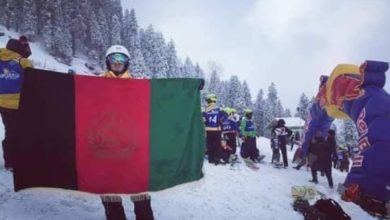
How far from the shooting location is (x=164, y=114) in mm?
5762

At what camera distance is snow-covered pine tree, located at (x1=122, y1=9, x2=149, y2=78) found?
62763 millimetres

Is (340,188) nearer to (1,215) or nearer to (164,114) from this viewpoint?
(164,114)

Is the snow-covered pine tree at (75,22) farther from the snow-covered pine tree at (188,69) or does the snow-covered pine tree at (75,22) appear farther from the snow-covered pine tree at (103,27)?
the snow-covered pine tree at (188,69)

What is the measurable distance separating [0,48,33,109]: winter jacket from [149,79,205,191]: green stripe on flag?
3229 mm

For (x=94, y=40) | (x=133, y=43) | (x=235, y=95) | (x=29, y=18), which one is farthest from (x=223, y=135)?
(x=94, y=40)

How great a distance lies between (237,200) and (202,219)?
2.04m

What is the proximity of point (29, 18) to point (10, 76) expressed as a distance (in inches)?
2469

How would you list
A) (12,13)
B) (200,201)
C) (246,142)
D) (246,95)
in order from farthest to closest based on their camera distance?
(246,95) < (12,13) < (246,142) < (200,201)

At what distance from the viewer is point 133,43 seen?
71625 millimetres

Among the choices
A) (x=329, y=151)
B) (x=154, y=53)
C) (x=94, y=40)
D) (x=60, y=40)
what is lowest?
(x=329, y=151)

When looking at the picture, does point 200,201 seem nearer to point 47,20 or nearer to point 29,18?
point 47,20

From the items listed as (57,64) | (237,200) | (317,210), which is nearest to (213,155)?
(237,200)

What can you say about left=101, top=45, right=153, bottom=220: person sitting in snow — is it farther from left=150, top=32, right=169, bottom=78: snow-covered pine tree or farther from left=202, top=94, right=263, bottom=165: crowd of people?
left=150, top=32, right=169, bottom=78: snow-covered pine tree

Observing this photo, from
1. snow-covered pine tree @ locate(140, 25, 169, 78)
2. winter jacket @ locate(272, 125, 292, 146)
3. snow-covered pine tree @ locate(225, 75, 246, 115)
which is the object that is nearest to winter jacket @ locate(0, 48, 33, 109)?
winter jacket @ locate(272, 125, 292, 146)
